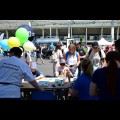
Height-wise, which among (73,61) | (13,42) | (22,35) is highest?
(22,35)

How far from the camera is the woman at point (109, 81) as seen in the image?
3154mm

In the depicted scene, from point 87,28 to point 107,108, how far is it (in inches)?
2181

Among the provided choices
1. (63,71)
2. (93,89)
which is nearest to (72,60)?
(63,71)

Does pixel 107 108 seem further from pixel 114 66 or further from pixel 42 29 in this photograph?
pixel 42 29

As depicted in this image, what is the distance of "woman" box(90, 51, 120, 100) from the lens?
3154 millimetres

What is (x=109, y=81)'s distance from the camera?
3.15 meters

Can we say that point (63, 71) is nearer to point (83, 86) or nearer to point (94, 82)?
point (83, 86)

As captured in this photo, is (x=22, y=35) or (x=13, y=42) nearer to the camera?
(x=13, y=42)

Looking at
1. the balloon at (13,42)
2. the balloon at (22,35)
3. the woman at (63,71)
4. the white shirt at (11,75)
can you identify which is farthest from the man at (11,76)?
the balloon at (22,35)
